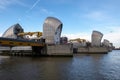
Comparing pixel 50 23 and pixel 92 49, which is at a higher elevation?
pixel 50 23

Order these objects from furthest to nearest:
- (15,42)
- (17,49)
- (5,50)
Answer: (5,50)
(17,49)
(15,42)

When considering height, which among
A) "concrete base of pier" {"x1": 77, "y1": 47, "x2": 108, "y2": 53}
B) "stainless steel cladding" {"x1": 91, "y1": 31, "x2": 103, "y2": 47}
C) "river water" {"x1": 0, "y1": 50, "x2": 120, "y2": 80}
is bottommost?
"river water" {"x1": 0, "y1": 50, "x2": 120, "y2": 80}

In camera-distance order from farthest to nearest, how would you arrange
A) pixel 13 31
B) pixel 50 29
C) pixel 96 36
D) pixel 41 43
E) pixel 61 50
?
1. pixel 96 36
2. pixel 13 31
3. pixel 50 29
4. pixel 41 43
5. pixel 61 50

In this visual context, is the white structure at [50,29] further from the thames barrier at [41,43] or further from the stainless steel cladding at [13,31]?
the stainless steel cladding at [13,31]

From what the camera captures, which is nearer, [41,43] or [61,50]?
[61,50]

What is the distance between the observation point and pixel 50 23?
94.9 meters

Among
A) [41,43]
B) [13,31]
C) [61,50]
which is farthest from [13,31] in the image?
[61,50]

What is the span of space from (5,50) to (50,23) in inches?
1312

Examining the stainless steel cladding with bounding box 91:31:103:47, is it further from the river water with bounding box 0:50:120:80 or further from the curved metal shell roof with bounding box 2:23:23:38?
the river water with bounding box 0:50:120:80

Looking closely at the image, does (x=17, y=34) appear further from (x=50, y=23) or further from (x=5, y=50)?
(x=50, y=23)

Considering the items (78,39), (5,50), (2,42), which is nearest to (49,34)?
(5,50)

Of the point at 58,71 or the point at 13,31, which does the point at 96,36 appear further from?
the point at 58,71

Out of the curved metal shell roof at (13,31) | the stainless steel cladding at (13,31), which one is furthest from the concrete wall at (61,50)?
the curved metal shell roof at (13,31)

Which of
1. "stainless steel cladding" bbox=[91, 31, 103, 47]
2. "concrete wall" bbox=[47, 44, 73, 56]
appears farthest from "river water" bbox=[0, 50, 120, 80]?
"stainless steel cladding" bbox=[91, 31, 103, 47]
